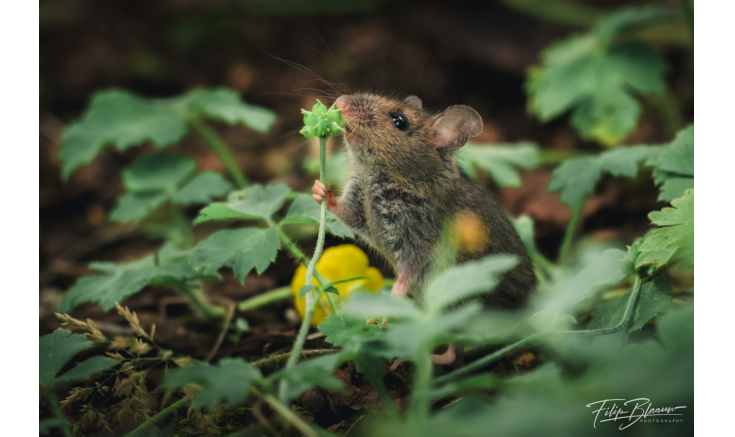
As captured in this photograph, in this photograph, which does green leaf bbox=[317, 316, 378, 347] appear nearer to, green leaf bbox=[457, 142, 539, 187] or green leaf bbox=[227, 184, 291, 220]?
green leaf bbox=[227, 184, 291, 220]

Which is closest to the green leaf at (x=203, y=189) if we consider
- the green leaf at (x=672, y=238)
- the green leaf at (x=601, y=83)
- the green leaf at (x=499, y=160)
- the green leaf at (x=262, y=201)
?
the green leaf at (x=262, y=201)

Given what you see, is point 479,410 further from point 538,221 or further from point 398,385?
point 538,221

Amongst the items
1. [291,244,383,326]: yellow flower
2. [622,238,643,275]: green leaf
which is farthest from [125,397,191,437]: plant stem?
[622,238,643,275]: green leaf

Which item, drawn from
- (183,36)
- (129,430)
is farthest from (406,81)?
(129,430)

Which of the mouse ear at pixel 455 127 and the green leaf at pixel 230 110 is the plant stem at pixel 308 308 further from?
the green leaf at pixel 230 110

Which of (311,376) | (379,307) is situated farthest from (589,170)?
(311,376)
